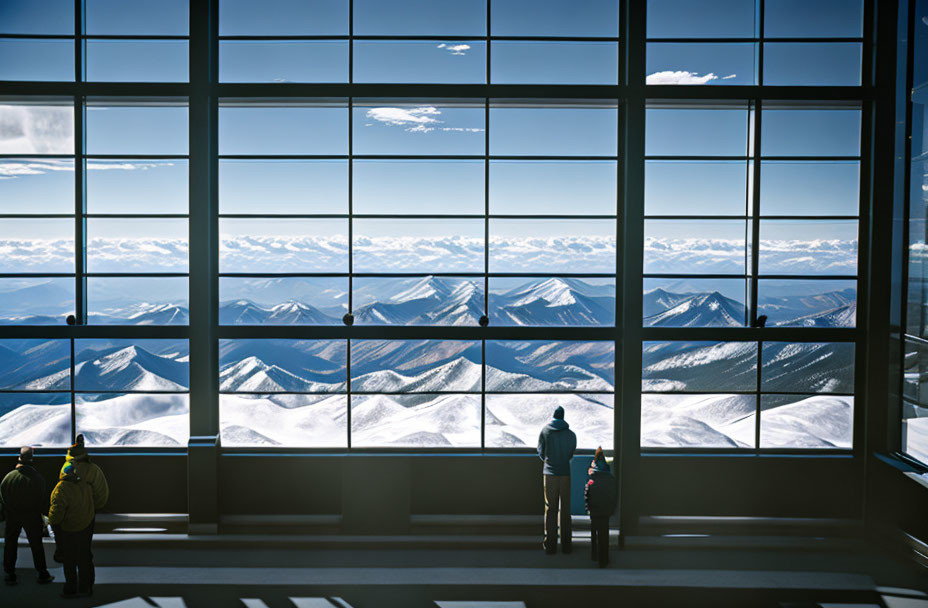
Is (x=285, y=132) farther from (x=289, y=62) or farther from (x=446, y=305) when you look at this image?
(x=446, y=305)

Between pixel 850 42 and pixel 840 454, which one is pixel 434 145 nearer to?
pixel 850 42

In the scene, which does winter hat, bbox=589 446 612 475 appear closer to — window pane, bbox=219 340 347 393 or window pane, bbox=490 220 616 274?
window pane, bbox=490 220 616 274

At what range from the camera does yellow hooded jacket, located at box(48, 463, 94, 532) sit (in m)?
6.37

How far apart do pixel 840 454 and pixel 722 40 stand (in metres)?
6.10

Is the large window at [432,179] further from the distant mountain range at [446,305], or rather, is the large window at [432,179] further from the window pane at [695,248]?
the distant mountain range at [446,305]

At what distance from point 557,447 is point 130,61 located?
1077 cm

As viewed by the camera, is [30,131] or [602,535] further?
[30,131]

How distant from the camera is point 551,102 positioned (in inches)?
336

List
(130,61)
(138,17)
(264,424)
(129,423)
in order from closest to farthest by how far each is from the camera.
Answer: (138,17), (264,424), (129,423), (130,61)

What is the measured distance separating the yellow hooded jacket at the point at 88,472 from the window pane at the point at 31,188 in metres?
7.10

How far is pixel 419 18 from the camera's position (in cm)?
876

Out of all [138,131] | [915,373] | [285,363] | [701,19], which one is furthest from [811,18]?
[285,363]

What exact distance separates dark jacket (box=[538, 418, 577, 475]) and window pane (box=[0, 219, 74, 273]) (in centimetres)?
696

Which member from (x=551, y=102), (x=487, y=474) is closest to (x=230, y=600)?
(x=487, y=474)
